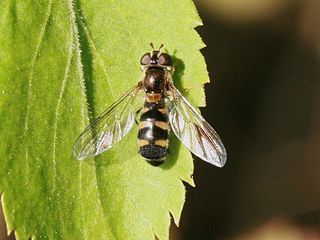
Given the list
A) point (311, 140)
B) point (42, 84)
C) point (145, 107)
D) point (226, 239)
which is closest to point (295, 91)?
point (311, 140)

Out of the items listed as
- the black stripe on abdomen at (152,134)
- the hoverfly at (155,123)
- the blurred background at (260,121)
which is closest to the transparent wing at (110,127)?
the hoverfly at (155,123)

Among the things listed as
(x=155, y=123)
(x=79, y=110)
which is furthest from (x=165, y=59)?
(x=79, y=110)

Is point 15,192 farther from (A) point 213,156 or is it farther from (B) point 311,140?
(B) point 311,140

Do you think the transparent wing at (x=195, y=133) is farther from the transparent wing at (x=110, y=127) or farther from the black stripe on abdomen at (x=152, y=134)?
the transparent wing at (x=110, y=127)

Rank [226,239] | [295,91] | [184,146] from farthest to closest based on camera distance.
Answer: [295,91] → [226,239] → [184,146]

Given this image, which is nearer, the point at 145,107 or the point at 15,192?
the point at 15,192

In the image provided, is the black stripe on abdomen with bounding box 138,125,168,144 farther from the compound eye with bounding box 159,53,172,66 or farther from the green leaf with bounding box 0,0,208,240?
the compound eye with bounding box 159,53,172,66
